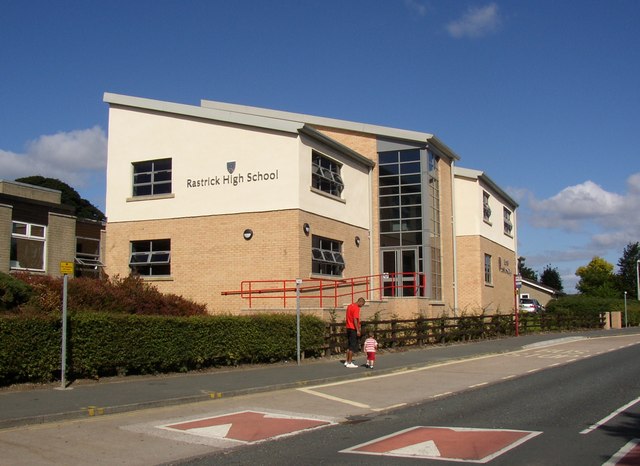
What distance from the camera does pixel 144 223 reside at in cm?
2455

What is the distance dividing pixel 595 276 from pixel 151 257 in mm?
86829

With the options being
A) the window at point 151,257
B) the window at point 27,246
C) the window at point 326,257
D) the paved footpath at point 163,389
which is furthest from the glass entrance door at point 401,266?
the window at point 27,246

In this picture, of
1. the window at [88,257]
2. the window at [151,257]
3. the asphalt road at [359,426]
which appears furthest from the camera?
the window at [88,257]

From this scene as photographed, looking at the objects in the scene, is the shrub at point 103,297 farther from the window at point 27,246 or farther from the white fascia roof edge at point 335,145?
the window at point 27,246

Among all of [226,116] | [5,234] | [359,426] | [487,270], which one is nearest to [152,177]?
[226,116]

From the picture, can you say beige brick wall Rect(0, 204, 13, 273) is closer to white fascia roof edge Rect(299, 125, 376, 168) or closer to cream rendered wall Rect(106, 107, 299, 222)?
cream rendered wall Rect(106, 107, 299, 222)

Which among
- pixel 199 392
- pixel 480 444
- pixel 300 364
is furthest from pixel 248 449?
pixel 300 364

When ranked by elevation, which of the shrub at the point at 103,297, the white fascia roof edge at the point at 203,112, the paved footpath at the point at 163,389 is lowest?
the paved footpath at the point at 163,389

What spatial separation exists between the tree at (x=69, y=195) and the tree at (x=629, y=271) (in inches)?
2389

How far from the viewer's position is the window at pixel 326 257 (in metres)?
23.3

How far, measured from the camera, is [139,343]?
14188 mm

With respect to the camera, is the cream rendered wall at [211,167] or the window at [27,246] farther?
the window at [27,246]

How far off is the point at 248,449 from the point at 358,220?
764 inches

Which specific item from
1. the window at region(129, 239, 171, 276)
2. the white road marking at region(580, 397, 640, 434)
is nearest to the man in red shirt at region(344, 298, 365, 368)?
the white road marking at region(580, 397, 640, 434)
